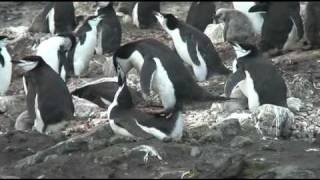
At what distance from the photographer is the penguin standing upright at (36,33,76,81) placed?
11070 millimetres

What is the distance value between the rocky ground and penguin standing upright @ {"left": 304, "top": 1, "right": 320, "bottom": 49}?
416 mm

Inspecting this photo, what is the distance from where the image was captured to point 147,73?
899cm

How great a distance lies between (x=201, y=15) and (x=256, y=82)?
15.4ft

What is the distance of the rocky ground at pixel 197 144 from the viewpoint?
6.01 metres

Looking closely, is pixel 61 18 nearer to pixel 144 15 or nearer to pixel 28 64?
pixel 144 15

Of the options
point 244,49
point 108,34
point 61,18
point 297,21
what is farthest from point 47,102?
point 61,18

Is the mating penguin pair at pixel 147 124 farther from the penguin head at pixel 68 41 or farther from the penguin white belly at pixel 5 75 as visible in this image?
the penguin head at pixel 68 41

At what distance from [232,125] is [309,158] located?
42.5 inches

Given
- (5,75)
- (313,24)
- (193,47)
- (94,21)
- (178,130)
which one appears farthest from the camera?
(94,21)

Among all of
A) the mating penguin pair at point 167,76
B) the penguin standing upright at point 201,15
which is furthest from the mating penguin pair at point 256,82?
the penguin standing upright at point 201,15

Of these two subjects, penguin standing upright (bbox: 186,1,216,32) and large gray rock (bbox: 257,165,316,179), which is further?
penguin standing upright (bbox: 186,1,216,32)

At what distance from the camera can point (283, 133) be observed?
8.19m

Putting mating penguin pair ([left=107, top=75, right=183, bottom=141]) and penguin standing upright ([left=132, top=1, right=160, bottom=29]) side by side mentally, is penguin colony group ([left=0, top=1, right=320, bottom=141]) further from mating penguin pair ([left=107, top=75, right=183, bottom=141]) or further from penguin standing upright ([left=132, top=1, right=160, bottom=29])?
penguin standing upright ([left=132, top=1, right=160, bottom=29])

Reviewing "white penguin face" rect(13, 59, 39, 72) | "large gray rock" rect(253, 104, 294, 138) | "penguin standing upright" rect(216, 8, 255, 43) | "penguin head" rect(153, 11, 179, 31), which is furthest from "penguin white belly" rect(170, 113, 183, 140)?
"penguin standing upright" rect(216, 8, 255, 43)
